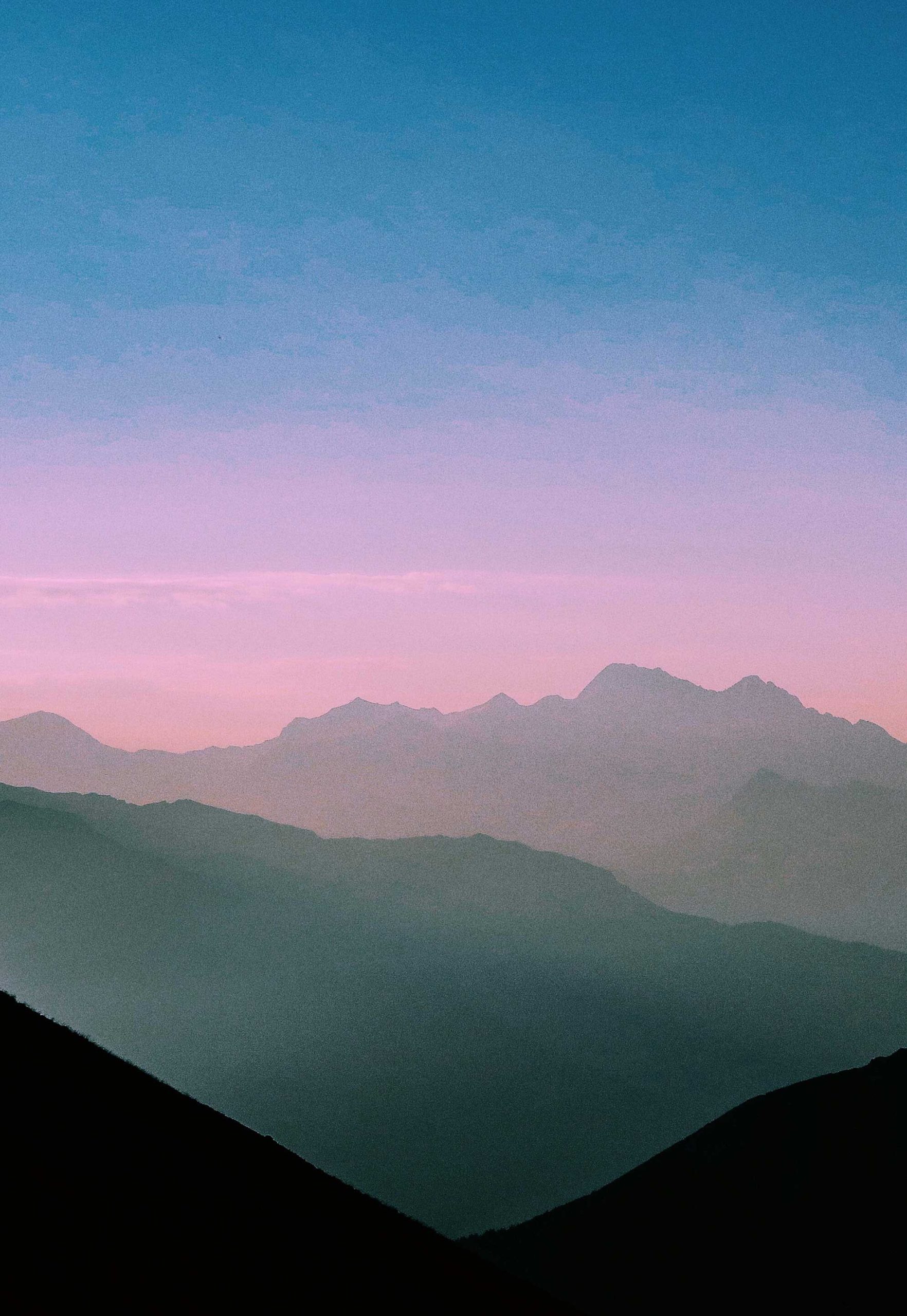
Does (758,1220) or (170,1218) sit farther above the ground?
(170,1218)

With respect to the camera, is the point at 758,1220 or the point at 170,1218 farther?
the point at 758,1220

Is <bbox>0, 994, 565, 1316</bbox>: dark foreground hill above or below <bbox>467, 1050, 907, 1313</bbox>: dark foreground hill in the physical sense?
above

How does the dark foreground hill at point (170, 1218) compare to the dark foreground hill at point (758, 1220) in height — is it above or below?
above

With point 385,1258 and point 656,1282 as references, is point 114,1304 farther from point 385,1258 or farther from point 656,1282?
point 656,1282

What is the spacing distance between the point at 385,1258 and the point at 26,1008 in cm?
885

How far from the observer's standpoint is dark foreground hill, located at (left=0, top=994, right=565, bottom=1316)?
1316cm

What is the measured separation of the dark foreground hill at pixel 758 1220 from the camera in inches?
3799

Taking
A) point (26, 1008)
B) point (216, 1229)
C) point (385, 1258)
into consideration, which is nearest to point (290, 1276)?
point (216, 1229)

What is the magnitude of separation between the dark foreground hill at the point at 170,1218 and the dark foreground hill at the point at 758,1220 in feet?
296

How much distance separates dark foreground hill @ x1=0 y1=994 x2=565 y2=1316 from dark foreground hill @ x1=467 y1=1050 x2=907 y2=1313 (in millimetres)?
90253

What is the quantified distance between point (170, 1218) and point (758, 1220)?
10560 centimetres

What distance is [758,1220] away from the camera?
104m

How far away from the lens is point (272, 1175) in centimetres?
1944

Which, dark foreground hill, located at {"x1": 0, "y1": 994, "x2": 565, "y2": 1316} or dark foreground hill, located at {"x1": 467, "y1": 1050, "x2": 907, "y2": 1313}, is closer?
dark foreground hill, located at {"x1": 0, "y1": 994, "x2": 565, "y2": 1316}
